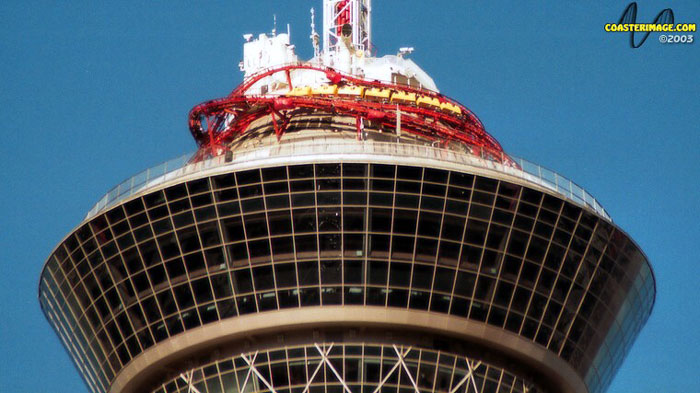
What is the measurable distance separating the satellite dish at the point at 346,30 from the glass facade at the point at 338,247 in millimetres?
20664

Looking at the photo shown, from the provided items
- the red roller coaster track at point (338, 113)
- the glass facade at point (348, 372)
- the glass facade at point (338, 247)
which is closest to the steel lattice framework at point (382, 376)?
the glass facade at point (348, 372)

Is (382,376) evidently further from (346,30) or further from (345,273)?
(346,30)

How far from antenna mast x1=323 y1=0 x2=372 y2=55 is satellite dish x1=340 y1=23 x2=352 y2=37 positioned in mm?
87

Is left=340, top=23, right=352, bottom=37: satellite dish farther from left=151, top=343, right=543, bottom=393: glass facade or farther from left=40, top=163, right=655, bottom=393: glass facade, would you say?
left=151, top=343, right=543, bottom=393: glass facade

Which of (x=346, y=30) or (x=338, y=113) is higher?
(x=346, y=30)

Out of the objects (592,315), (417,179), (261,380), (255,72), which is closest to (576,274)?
(592,315)

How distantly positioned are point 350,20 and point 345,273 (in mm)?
25318

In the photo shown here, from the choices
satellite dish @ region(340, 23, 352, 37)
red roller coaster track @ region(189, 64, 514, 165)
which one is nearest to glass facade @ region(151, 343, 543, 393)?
red roller coaster track @ region(189, 64, 514, 165)

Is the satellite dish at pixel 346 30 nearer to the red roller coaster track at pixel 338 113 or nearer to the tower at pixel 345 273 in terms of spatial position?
the red roller coaster track at pixel 338 113

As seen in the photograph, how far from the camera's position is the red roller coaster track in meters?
115

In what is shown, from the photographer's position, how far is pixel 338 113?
11600 cm

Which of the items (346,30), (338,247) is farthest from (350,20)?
(338,247)

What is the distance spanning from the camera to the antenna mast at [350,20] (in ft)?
411

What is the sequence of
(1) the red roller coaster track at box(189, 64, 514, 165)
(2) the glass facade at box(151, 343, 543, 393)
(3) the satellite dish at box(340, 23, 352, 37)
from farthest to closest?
1. (3) the satellite dish at box(340, 23, 352, 37)
2. (1) the red roller coaster track at box(189, 64, 514, 165)
3. (2) the glass facade at box(151, 343, 543, 393)
